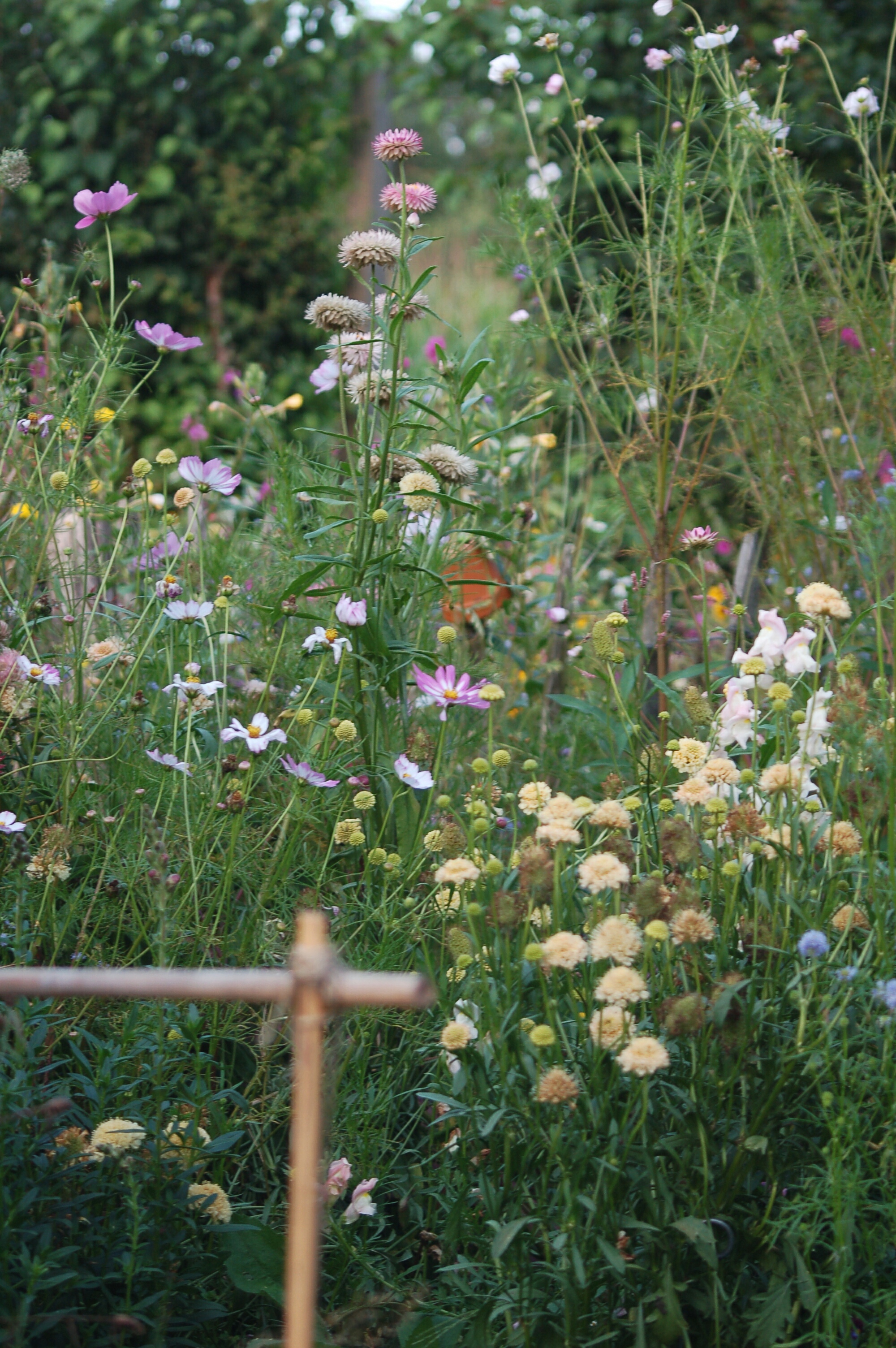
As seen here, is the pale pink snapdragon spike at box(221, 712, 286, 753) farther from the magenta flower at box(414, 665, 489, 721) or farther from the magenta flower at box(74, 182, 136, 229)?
the magenta flower at box(74, 182, 136, 229)

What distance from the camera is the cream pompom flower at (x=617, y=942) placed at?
1252 mm

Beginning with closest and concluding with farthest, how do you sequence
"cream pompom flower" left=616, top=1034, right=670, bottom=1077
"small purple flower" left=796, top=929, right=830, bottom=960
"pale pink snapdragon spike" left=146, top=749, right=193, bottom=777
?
"cream pompom flower" left=616, top=1034, right=670, bottom=1077
"small purple flower" left=796, top=929, right=830, bottom=960
"pale pink snapdragon spike" left=146, top=749, right=193, bottom=777

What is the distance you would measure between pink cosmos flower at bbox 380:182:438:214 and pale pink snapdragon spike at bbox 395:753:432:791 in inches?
33.4

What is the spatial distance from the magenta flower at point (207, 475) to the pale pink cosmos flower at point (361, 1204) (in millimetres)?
1143

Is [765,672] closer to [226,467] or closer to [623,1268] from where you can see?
[623,1268]

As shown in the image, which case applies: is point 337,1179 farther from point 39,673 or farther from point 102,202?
point 102,202

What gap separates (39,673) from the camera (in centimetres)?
178

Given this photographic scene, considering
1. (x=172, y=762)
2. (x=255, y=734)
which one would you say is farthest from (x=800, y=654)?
(x=172, y=762)

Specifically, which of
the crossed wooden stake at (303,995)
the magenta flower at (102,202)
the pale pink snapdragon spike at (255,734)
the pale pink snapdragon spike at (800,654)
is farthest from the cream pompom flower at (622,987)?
the magenta flower at (102,202)

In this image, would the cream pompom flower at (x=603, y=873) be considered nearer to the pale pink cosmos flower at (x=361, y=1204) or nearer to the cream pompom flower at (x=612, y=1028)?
the cream pompom flower at (x=612, y=1028)

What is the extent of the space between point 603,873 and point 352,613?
0.70 metres

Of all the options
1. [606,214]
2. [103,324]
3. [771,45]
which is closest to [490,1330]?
[103,324]

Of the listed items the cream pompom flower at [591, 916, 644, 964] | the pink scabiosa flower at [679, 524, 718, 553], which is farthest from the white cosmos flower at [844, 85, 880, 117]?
the cream pompom flower at [591, 916, 644, 964]

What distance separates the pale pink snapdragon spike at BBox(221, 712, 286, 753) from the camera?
1.76 meters
